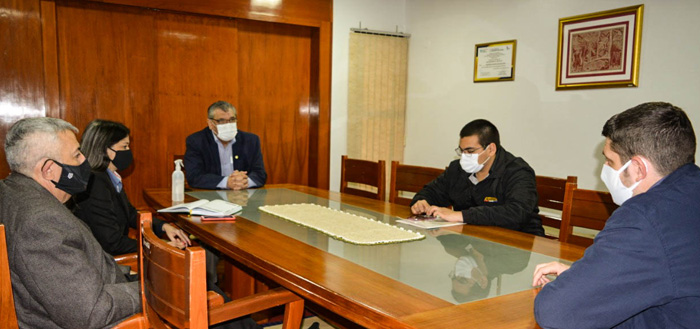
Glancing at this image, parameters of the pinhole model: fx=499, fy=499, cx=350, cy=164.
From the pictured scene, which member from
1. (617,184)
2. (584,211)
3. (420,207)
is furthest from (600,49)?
(617,184)

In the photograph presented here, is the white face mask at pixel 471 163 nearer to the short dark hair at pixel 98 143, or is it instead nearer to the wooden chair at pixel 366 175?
the wooden chair at pixel 366 175

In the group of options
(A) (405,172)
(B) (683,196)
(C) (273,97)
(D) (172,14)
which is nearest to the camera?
(B) (683,196)

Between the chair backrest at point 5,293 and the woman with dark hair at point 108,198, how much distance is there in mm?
791

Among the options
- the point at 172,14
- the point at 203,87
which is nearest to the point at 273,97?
the point at 203,87

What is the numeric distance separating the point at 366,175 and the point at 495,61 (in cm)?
198

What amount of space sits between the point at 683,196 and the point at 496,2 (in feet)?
12.2

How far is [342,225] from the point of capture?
1939mm

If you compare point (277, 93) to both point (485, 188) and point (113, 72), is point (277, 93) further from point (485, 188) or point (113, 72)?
point (485, 188)

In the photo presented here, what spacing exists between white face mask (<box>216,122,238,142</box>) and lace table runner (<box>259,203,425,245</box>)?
3.74 feet

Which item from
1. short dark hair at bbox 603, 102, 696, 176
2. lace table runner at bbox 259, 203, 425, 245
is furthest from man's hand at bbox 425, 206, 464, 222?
short dark hair at bbox 603, 102, 696, 176

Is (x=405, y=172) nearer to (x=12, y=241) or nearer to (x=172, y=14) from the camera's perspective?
(x=12, y=241)

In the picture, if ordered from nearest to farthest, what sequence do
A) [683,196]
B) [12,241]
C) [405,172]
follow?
[683,196] < [12,241] < [405,172]

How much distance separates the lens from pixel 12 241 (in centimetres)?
136

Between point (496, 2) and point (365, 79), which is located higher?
point (496, 2)
